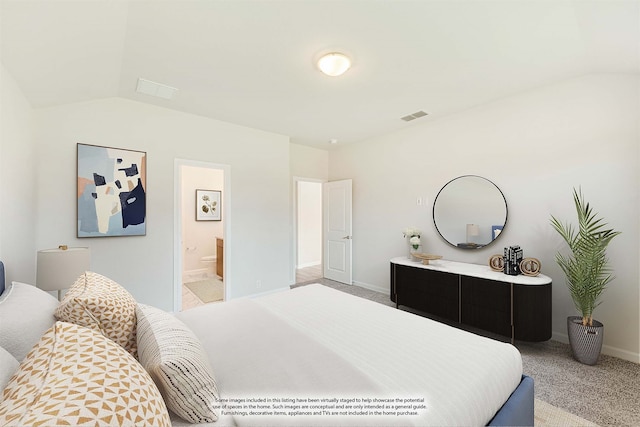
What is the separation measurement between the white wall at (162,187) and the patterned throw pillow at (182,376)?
2.68 m

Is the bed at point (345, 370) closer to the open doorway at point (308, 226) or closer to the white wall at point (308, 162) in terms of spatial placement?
the white wall at point (308, 162)

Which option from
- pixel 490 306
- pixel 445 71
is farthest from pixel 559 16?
pixel 490 306

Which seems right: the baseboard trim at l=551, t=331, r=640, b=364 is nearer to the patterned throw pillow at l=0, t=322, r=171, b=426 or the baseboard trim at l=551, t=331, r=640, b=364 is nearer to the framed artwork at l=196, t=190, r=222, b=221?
the patterned throw pillow at l=0, t=322, r=171, b=426

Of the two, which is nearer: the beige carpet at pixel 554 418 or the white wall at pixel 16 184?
the beige carpet at pixel 554 418

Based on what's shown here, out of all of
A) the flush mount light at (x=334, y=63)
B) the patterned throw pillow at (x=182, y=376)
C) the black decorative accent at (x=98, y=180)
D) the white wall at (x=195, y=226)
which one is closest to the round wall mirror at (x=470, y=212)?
the flush mount light at (x=334, y=63)

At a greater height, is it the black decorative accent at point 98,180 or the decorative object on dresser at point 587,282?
the black decorative accent at point 98,180

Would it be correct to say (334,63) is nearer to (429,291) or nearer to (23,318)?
(23,318)

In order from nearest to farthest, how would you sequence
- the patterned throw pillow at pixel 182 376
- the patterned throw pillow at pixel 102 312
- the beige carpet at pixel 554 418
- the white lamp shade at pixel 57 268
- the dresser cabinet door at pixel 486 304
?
the patterned throw pillow at pixel 182 376 < the patterned throw pillow at pixel 102 312 < the beige carpet at pixel 554 418 < the white lamp shade at pixel 57 268 < the dresser cabinet door at pixel 486 304

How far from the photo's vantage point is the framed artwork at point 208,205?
5.96 metres

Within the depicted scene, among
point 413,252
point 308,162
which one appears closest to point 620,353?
point 413,252

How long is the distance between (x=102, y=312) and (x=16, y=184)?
184cm

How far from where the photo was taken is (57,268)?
6.66ft

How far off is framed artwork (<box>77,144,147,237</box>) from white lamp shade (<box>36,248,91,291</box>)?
1058 mm

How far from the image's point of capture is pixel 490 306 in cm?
284
